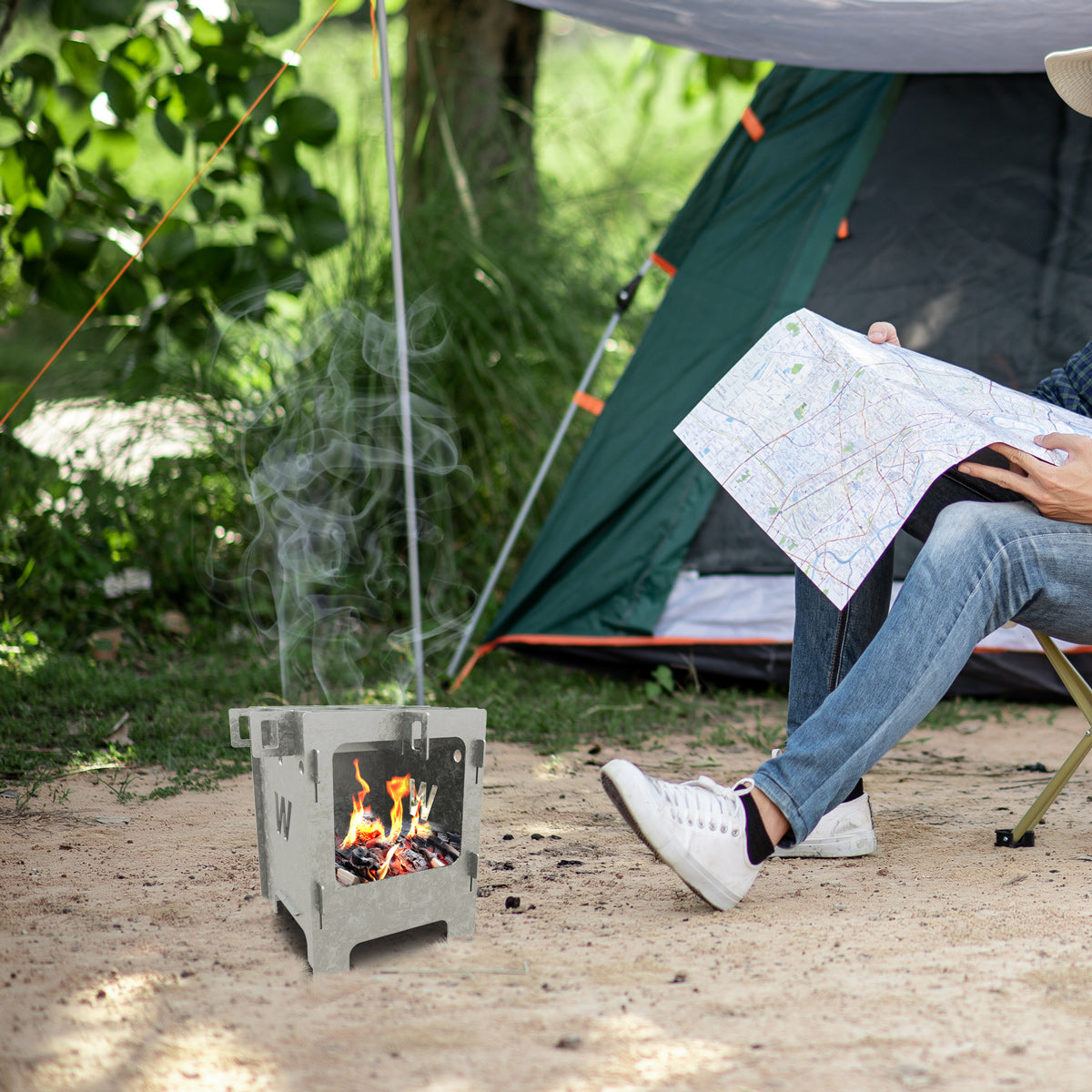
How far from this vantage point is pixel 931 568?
1580mm

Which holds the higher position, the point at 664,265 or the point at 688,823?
the point at 664,265

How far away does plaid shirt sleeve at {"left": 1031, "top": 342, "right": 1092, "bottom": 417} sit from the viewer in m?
2.04

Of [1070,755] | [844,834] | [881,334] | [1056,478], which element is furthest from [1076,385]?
[844,834]

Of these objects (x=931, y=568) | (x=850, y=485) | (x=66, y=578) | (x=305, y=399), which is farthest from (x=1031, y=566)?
(x=66, y=578)

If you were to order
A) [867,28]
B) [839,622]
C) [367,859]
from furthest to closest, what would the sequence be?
[867,28] < [839,622] < [367,859]

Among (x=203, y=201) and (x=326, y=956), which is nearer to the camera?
(x=326, y=956)

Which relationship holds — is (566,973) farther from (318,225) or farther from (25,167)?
(25,167)

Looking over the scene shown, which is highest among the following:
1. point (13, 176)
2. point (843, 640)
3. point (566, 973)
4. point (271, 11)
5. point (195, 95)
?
point (271, 11)

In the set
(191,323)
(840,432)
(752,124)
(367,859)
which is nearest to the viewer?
(367,859)

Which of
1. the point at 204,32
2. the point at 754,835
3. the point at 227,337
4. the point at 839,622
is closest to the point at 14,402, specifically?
the point at 227,337

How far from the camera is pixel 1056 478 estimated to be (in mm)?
1601

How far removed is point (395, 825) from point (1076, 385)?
1413 mm

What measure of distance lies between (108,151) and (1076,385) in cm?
305

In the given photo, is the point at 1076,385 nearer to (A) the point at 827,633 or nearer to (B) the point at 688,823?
(A) the point at 827,633
